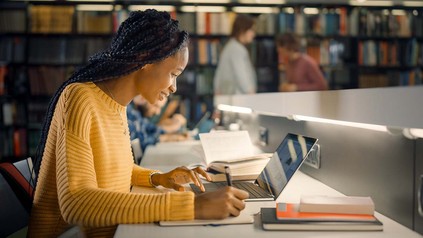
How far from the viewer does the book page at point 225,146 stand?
195 cm

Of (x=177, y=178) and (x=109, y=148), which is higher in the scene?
(x=109, y=148)

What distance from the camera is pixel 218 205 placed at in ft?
3.66

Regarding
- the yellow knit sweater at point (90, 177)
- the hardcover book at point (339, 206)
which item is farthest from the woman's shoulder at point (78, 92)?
the hardcover book at point (339, 206)

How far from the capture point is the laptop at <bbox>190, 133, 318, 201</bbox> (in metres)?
1.34

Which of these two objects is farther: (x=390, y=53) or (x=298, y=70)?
(x=390, y=53)

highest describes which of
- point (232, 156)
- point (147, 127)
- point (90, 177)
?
point (90, 177)

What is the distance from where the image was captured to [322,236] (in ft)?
3.30

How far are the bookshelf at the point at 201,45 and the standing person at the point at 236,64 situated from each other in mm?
835

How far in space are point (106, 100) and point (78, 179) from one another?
30cm

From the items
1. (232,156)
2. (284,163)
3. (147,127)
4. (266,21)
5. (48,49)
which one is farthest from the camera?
(266,21)

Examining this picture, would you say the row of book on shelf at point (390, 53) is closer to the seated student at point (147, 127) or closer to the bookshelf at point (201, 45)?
the bookshelf at point (201, 45)

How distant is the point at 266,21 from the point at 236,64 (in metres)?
1.23

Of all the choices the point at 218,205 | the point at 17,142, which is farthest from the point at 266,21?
the point at 218,205

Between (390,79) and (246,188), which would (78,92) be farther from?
(390,79)
